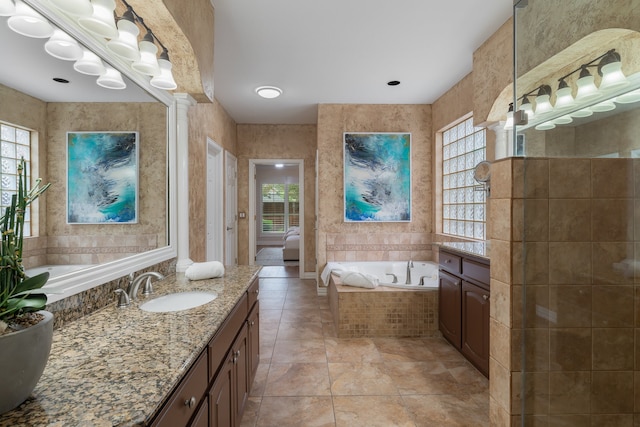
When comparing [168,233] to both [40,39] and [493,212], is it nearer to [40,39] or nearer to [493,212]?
[40,39]

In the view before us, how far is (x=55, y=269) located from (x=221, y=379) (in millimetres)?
760

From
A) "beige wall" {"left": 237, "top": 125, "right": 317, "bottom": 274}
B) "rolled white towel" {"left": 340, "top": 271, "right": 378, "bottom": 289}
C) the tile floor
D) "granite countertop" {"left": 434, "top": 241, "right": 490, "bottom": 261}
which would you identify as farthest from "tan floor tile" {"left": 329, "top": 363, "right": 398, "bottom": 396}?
"beige wall" {"left": 237, "top": 125, "right": 317, "bottom": 274}

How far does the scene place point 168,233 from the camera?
2.08 m

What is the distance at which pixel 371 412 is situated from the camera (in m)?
1.81

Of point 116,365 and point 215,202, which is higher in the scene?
point 215,202

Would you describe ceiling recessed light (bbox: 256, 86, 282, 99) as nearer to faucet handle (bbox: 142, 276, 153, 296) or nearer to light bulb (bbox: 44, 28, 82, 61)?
light bulb (bbox: 44, 28, 82, 61)

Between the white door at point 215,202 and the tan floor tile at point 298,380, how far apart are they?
1869 mm

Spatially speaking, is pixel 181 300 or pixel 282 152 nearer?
pixel 181 300

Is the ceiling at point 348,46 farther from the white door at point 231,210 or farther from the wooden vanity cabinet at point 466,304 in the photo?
the wooden vanity cabinet at point 466,304

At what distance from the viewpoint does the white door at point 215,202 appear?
3.74 meters

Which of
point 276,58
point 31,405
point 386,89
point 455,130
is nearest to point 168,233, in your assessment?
point 31,405

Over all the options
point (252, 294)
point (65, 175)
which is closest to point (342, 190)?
point (252, 294)

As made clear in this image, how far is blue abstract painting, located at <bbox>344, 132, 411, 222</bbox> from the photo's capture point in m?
4.05

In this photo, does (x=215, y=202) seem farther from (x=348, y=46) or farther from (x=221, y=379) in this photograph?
(x=221, y=379)
